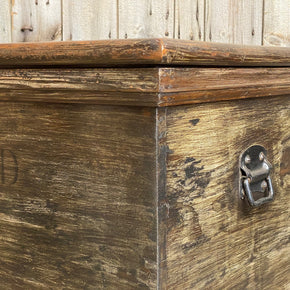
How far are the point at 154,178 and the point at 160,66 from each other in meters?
0.16

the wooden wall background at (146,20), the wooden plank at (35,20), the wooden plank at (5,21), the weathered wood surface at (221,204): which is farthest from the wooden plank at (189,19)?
the weathered wood surface at (221,204)

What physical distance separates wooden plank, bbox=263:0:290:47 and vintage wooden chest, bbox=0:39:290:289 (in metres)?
0.84

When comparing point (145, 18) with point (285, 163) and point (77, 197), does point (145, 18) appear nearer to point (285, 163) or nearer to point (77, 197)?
point (285, 163)

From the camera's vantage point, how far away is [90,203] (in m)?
0.80

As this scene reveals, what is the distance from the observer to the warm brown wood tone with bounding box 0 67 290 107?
2.31 ft

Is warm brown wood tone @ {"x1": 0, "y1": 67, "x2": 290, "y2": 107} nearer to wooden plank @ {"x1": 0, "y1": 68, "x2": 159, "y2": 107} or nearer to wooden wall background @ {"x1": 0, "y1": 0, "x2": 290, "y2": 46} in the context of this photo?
wooden plank @ {"x1": 0, "y1": 68, "x2": 159, "y2": 107}

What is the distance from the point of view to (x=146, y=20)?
1619mm

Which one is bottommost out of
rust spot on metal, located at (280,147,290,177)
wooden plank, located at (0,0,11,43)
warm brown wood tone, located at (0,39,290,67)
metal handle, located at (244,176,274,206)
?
metal handle, located at (244,176,274,206)

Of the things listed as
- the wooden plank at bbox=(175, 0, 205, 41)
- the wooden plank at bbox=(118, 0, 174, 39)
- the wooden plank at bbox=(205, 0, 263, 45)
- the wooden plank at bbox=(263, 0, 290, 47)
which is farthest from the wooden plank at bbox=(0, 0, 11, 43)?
the wooden plank at bbox=(263, 0, 290, 47)

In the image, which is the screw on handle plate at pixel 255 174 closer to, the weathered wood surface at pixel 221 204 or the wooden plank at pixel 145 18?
Answer: the weathered wood surface at pixel 221 204

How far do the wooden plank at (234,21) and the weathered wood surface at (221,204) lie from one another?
0.77m

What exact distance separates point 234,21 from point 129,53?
45.5 inches

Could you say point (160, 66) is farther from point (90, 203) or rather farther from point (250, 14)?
point (250, 14)

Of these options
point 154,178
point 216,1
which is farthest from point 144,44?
point 216,1
